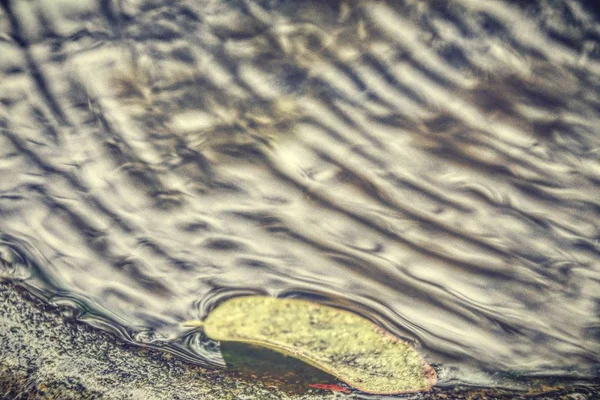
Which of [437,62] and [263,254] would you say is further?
[263,254]

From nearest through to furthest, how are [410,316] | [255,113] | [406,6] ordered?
1. [406,6]
2. [255,113]
3. [410,316]

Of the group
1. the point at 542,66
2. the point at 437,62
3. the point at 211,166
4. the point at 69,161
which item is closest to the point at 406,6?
the point at 437,62

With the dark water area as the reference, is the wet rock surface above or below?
below

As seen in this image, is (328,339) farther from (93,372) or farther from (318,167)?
(93,372)

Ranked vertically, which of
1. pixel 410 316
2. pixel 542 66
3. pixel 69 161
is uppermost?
pixel 542 66

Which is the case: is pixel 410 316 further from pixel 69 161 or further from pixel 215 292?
pixel 69 161

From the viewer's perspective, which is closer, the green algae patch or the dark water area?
the dark water area
